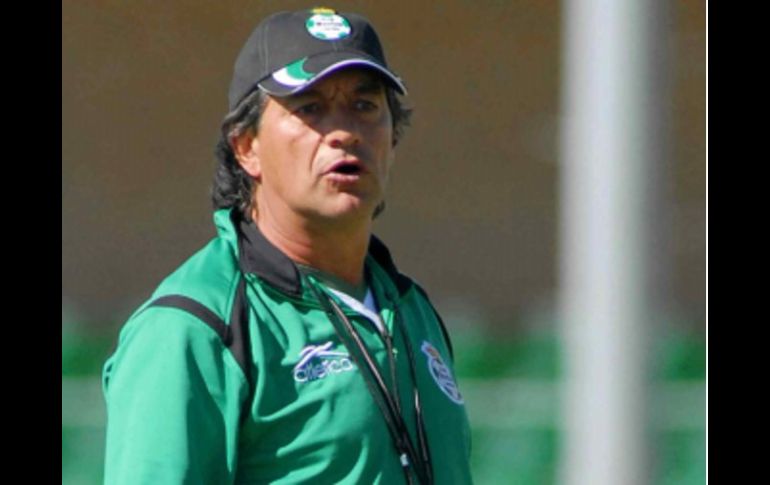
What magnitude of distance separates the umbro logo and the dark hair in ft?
1.24

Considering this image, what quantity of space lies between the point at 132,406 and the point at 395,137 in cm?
82

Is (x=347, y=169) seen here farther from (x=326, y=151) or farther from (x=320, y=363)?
(x=320, y=363)

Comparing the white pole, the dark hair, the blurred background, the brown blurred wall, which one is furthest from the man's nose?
the brown blurred wall

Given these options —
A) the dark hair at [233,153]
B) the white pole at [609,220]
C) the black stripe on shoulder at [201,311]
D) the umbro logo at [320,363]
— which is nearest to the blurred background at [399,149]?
the dark hair at [233,153]

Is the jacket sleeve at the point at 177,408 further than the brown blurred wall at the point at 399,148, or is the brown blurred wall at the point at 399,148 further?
the brown blurred wall at the point at 399,148

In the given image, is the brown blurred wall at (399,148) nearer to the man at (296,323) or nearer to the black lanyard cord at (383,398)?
the man at (296,323)

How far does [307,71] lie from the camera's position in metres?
2.84

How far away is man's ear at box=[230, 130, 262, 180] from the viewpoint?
2.97 metres

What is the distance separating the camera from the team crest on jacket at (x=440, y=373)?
2965 mm

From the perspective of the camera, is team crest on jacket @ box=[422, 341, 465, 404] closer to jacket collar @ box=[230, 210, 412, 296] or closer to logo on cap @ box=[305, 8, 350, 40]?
jacket collar @ box=[230, 210, 412, 296]

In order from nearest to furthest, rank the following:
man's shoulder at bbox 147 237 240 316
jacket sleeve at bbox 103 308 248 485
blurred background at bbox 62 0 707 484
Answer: jacket sleeve at bbox 103 308 248 485 < man's shoulder at bbox 147 237 240 316 < blurred background at bbox 62 0 707 484

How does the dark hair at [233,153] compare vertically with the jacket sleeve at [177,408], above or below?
above

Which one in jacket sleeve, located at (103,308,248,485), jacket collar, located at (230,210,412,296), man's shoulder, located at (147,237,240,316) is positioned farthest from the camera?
jacket collar, located at (230,210,412,296)
